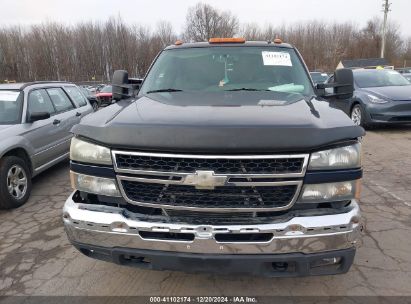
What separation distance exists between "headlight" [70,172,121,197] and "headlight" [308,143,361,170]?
126 cm

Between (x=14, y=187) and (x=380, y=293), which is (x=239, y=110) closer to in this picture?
(x=380, y=293)

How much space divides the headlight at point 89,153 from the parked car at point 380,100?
7464mm

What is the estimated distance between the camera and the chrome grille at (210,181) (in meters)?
2.21

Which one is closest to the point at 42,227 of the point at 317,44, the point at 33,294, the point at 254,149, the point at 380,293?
the point at 33,294

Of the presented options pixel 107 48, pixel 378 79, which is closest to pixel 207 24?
pixel 107 48

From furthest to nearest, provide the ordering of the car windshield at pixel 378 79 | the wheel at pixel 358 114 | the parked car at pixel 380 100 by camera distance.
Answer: the car windshield at pixel 378 79 → the wheel at pixel 358 114 → the parked car at pixel 380 100

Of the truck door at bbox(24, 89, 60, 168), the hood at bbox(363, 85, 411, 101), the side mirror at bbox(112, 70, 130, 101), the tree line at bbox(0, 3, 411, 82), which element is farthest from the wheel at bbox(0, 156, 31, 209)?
the tree line at bbox(0, 3, 411, 82)

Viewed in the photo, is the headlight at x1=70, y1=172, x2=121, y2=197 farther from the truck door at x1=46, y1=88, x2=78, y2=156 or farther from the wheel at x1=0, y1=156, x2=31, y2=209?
the truck door at x1=46, y1=88, x2=78, y2=156

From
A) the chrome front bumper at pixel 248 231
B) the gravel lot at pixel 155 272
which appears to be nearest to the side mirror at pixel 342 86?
the gravel lot at pixel 155 272

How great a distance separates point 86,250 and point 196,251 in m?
0.84

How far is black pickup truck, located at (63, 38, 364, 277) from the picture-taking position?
7.26 ft

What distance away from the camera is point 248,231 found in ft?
7.27

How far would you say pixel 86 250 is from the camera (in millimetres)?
2562

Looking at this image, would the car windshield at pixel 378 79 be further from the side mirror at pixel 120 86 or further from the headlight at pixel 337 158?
the headlight at pixel 337 158
